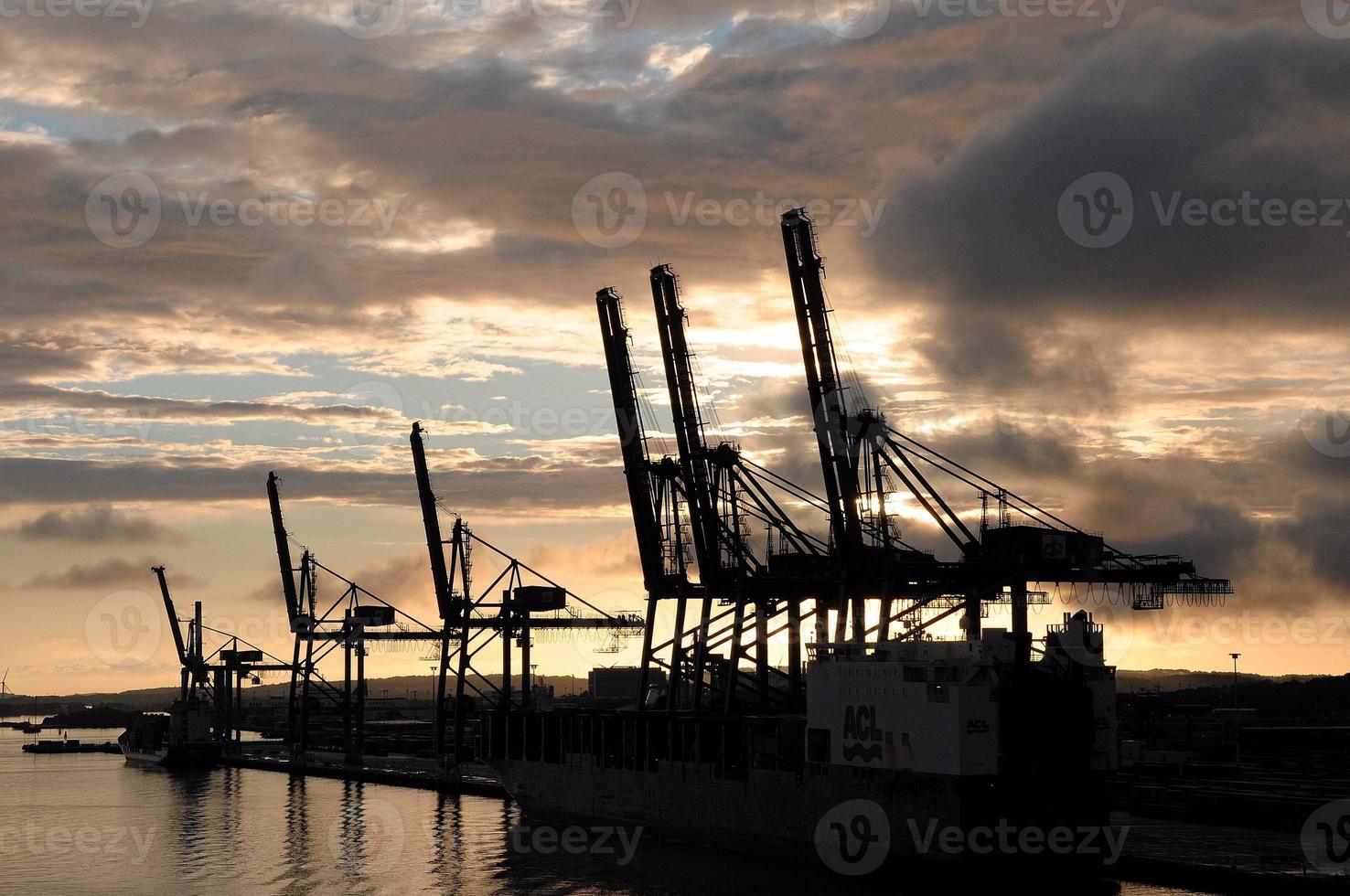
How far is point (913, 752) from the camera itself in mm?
59094

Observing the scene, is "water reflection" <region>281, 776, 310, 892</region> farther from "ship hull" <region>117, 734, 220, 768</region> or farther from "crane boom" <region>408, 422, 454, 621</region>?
"ship hull" <region>117, 734, 220, 768</region>

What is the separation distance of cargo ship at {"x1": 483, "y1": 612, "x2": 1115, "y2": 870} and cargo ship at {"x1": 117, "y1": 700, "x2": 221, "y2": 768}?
99.4 m

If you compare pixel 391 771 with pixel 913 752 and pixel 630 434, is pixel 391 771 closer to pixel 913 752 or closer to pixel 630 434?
pixel 630 434

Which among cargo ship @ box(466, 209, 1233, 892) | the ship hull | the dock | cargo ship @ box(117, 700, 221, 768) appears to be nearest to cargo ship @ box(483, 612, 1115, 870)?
cargo ship @ box(466, 209, 1233, 892)

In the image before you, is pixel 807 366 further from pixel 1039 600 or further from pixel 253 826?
pixel 253 826

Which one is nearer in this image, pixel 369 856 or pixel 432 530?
pixel 369 856

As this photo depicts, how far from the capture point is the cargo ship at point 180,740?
522 feet

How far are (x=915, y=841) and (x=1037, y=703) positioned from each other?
7.89 m

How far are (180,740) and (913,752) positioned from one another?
402 feet

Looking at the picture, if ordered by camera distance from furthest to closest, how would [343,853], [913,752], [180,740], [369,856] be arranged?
[180,740] < [343,853] < [369,856] < [913,752]

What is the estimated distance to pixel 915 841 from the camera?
192 feet

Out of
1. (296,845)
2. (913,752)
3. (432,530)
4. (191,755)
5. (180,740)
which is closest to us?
(913,752)

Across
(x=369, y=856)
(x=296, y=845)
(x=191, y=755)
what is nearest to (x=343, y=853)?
(x=369, y=856)

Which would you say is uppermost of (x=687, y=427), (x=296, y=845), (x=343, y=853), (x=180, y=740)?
(x=687, y=427)
